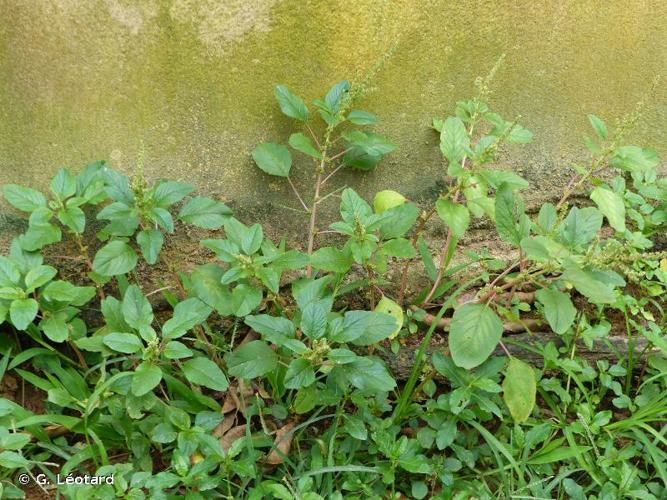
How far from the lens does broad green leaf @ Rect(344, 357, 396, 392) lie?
1679mm

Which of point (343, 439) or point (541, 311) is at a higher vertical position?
point (541, 311)

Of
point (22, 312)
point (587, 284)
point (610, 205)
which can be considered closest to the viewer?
point (587, 284)

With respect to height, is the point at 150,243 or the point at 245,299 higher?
the point at 150,243

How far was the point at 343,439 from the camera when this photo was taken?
1910mm

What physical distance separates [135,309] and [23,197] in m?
0.50

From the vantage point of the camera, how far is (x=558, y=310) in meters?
1.70

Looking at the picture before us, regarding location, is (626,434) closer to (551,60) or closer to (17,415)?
(551,60)

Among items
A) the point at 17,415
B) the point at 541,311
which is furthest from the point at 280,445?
the point at 541,311

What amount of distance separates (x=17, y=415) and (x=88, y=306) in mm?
421

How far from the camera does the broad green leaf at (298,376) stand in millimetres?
1635

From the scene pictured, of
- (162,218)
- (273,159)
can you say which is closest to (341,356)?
(162,218)

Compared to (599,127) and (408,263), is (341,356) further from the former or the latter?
(599,127)

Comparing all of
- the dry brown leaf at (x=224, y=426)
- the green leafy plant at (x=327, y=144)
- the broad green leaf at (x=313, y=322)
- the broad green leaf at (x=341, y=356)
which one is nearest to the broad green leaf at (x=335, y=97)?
the green leafy plant at (x=327, y=144)

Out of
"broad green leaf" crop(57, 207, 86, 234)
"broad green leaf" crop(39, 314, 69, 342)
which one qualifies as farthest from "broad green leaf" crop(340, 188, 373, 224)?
"broad green leaf" crop(39, 314, 69, 342)
